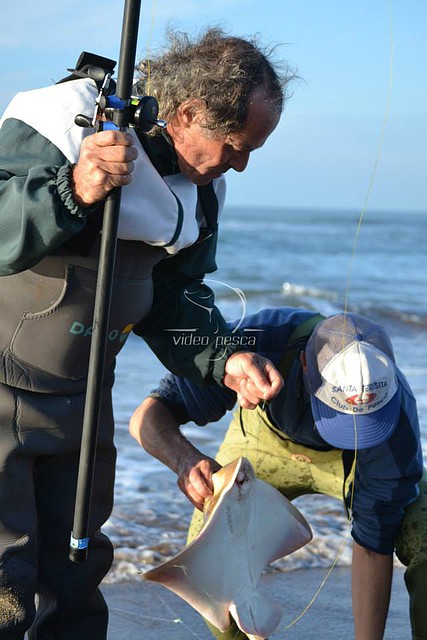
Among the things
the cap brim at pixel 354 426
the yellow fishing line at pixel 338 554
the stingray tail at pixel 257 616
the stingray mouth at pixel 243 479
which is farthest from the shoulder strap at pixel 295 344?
the stingray tail at pixel 257 616

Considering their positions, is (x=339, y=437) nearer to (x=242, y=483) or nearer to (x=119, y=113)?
(x=242, y=483)

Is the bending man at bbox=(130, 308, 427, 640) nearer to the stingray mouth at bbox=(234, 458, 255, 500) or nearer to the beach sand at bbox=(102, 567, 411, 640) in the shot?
the stingray mouth at bbox=(234, 458, 255, 500)

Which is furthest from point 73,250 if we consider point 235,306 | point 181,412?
point 235,306

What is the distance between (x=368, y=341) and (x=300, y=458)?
2.18 ft

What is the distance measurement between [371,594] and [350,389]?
2.73ft

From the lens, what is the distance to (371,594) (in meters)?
3.57

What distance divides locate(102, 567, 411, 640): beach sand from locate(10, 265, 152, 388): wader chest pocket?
167 centimetres

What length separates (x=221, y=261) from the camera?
21.7 m

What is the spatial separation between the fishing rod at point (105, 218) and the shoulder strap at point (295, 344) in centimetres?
129

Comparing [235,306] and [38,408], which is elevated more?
[38,408]

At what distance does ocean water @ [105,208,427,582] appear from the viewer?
4.98 meters

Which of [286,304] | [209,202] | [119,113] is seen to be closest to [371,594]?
[209,202]

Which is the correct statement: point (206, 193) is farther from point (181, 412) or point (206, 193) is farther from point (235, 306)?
point (235, 306)

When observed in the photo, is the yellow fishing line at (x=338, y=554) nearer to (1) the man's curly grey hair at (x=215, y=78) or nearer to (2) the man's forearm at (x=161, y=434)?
(2) the man's forearm at (x=161, y=434)
